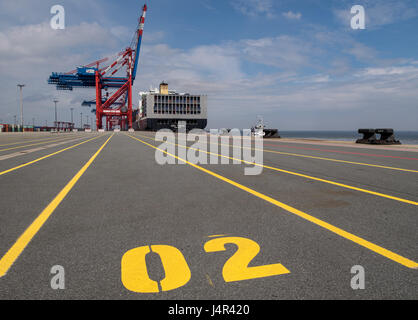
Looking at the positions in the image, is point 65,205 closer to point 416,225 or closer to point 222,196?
point 222,196

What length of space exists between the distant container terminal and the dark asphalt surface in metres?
100.0

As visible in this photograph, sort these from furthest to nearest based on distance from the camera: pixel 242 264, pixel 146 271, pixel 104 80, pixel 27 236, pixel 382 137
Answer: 1. pixel 104 80
2. pixel 382 137
3. pixel 27 236
4. pixel 242 264
5. pixel 146 271

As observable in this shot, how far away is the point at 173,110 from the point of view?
360 ft

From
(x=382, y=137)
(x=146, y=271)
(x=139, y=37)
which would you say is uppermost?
(x=139, y=37)

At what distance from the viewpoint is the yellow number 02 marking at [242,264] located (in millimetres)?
2375

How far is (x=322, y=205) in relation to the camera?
14.8 feet

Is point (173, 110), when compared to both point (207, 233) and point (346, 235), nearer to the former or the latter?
point (207, 233)

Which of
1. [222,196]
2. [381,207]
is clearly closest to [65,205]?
[222,196]

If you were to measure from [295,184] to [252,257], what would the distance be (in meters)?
3.81

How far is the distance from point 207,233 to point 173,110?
109 metres

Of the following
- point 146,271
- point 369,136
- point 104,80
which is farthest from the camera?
point 104,80

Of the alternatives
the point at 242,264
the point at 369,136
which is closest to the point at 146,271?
the point at 242,264

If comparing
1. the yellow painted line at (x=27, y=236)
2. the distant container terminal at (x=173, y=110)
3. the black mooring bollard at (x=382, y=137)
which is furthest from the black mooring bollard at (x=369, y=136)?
the distant container terminal at (x=173, y=110)

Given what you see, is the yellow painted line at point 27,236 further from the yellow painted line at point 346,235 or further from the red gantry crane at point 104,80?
the red gantry crane at point 104,80
